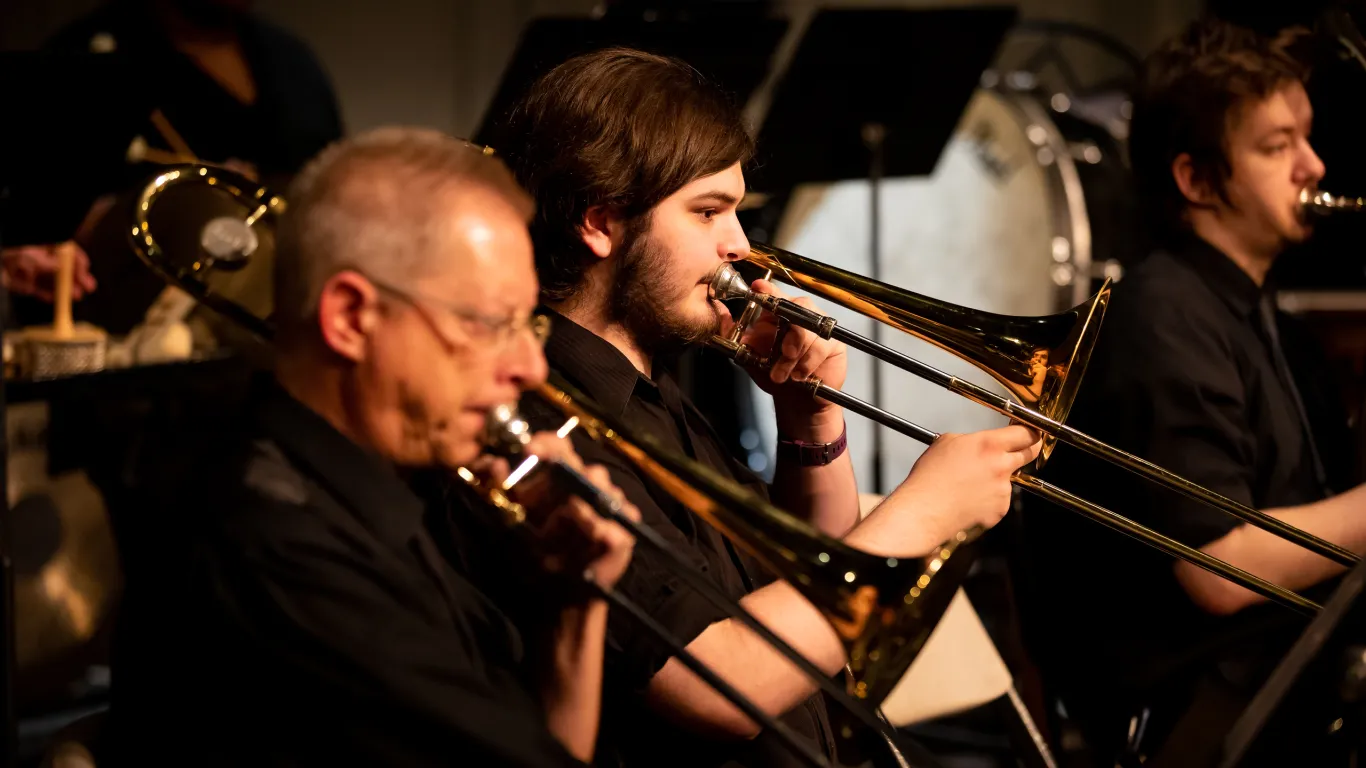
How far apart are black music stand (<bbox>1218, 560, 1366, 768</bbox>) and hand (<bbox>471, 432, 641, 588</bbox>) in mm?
663

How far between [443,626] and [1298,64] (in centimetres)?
217

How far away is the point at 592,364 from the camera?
188 centimetres

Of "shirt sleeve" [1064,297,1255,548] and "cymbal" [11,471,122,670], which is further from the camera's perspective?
"cymbal" [11,471,122,670]

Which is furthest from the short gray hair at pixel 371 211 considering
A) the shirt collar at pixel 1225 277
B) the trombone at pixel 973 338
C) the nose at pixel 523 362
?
the shirt collar at pixel 1225 277

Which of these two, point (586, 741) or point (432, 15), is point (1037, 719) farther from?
point (432, 15)

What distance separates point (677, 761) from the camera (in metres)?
1.72

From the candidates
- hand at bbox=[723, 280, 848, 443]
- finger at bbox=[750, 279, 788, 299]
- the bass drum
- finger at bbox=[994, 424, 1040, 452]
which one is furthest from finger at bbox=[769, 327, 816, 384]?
the bass drum

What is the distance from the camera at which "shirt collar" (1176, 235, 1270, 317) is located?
2.56 meters

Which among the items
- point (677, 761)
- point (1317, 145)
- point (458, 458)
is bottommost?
point (677, 761)

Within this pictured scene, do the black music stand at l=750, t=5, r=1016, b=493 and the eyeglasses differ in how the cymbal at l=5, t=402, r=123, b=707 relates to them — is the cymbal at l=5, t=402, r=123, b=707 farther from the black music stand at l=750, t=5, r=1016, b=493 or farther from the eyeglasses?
the eyeglasses

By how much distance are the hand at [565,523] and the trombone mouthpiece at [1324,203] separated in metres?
1.81

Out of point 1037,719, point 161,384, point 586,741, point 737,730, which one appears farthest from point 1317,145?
point 161,384

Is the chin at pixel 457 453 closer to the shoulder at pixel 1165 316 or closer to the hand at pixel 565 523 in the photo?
the hand at pixel 565 523

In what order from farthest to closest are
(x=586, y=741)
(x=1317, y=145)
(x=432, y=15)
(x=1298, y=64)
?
(x=432, y=15)
(x=1317, y=145)
(x=1298, y=64)
(x=586, y=741)
